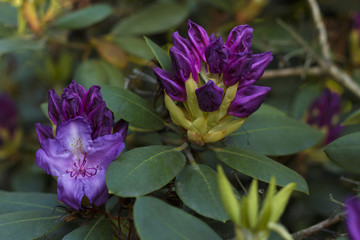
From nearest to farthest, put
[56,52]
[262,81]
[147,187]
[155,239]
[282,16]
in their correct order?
[155,239] < [147,187] < [262,81] < [282,16] < [56,52]

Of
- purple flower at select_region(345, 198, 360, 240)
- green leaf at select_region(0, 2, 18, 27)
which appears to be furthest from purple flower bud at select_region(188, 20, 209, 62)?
green leaf at select_region(0, 2, 18, 27)

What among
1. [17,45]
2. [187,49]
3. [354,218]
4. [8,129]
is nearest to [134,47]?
[17,45]

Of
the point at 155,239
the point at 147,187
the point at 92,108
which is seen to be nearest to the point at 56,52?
the point at 92,108

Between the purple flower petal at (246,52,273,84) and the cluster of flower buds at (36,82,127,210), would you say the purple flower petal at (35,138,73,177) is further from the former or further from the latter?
the purple flower petal at (246,52,273,84)

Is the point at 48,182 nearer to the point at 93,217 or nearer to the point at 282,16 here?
the point at 93,217

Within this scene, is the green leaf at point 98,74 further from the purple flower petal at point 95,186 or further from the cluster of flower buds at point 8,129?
the purple flower petal at point 95,186

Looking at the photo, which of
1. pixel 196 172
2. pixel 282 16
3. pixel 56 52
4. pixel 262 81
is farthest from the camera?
pixel 56 52
